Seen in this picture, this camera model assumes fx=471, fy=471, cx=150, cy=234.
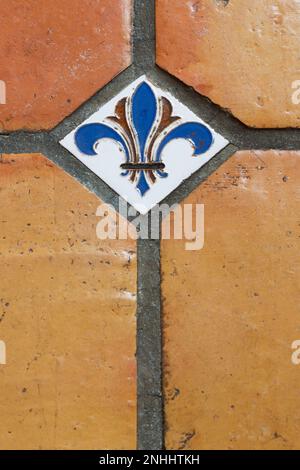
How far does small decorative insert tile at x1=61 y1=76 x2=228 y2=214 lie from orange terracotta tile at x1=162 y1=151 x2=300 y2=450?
21mm

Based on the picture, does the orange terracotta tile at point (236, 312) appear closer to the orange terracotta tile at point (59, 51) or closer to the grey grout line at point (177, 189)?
the grey grout line at point (177, 189)

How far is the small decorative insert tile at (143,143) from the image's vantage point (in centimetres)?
33

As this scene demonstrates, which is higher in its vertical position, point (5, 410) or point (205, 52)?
point (205, 52)

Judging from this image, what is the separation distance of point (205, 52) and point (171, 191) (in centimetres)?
10

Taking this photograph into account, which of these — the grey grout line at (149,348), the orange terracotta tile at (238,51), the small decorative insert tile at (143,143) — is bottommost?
the grey grout line at (149,348)

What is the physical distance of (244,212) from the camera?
13.0 inches

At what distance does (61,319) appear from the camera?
33 cm

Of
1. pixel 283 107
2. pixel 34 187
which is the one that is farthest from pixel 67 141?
pixel 283 107

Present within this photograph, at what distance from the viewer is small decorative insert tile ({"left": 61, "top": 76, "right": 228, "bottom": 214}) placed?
33 centimetres

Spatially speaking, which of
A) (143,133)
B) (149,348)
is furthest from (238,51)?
(149,348)

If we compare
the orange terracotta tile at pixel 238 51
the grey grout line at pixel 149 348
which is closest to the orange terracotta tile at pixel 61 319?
the grey grout line at pixel 149 348

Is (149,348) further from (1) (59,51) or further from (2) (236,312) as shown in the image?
(1) (59,51)

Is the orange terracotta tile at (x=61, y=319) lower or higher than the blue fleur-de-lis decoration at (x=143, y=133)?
lower
